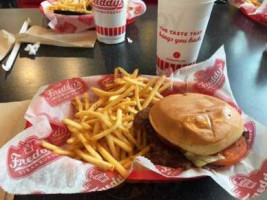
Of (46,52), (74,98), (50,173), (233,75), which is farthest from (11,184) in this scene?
(233,75)

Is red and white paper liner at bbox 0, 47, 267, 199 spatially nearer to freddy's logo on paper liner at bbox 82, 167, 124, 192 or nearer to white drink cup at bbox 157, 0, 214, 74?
freddy's logo on paper liner at bbox 82, 167, 124, 192

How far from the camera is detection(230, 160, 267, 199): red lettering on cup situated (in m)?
0.71

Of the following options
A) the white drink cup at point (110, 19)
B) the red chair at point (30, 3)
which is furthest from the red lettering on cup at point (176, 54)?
the red chair at point (30, 3)

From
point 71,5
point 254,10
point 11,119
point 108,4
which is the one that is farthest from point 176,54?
point 254,10

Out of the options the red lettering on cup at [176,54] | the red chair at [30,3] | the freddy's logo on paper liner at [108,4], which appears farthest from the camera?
the red chair at [30,3]

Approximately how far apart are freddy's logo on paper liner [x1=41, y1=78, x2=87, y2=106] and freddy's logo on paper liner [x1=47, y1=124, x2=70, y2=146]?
0.10m

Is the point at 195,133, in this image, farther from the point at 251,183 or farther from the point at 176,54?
the point at 176,54

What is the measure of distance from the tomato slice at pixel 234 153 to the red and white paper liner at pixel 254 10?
1.12 metres

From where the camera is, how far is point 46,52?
1.42m

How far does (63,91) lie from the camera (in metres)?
1.02

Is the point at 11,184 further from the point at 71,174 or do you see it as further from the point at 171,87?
the point at 171,87

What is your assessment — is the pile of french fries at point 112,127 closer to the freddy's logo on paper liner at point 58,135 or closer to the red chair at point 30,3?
the freddy's logo on paper liner at point 58,135

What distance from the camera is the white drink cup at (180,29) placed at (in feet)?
3.26

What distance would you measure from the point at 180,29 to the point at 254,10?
94 cm
